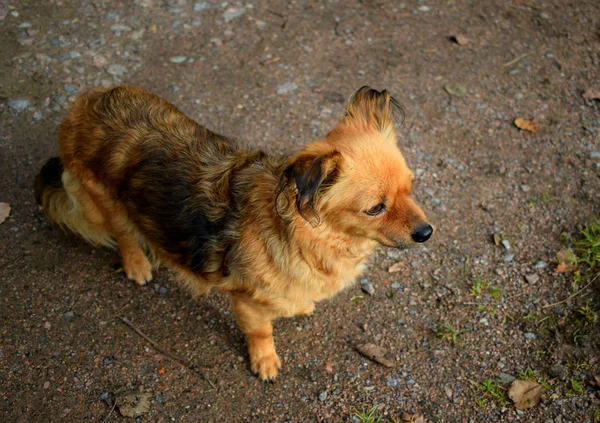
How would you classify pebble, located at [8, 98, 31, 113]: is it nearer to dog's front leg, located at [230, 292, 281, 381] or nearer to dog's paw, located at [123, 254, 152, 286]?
dog's paw, located at [123, 254, 152, 286]

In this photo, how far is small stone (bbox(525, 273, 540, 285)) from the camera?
387cm

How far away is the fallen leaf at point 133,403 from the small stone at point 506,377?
2.24m

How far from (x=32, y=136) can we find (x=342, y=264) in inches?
128

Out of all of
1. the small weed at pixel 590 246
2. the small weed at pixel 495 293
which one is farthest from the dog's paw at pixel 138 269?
the small weed at pixel 590 246

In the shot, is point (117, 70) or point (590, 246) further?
point (117, 70)

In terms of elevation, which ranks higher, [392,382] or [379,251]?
[379,251]

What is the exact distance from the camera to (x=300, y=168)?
241 cm

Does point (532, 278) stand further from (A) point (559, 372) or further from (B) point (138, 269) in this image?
(B) point (138, 269)

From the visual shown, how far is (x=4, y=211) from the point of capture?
4.16 m

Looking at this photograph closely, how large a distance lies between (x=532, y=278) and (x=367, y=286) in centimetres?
121

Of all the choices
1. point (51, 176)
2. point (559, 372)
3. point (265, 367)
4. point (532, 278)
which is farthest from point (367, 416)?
point (51, 176)

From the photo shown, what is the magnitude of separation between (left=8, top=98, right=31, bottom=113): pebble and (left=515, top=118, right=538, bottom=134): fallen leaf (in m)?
4.52

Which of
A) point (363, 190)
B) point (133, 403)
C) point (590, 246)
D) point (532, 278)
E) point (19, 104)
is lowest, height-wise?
point (133, 403)

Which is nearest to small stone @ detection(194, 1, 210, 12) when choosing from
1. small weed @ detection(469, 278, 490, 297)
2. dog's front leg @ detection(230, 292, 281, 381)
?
dog's front leg @ detection(230, 292, 281, 381)
